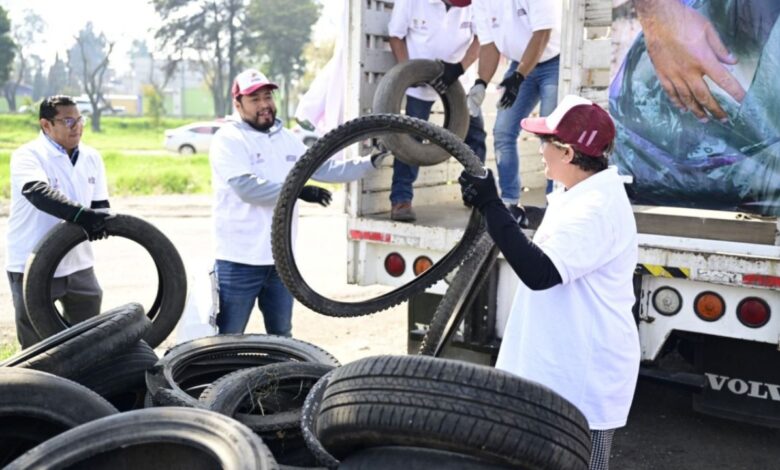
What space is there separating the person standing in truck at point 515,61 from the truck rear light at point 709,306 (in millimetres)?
1425

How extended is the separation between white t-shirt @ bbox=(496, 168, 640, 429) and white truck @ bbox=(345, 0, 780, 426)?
4.86 feet

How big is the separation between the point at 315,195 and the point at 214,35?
61883 millimetres

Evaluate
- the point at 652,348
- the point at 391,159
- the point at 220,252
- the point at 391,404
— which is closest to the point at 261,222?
the point at 220,252

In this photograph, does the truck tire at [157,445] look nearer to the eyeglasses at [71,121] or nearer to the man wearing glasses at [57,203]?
the man wearing glasses at [57,203]

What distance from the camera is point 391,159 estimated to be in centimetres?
614

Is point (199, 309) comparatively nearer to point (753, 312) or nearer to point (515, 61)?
point (515, 61)

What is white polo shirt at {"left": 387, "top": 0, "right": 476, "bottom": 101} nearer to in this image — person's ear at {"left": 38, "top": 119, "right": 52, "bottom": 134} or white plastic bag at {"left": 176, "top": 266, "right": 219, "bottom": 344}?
white plastic bag at {"left": 176, "top": 266, "right": 219, "bottom": 344}

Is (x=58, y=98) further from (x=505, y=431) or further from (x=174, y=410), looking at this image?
Result: (x=505, y=431)

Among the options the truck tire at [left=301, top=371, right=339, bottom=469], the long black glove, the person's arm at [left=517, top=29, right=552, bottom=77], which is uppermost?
the person's arm at [left=517, top=29, right=552, bottom=77]

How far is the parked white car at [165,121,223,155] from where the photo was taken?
40.3m

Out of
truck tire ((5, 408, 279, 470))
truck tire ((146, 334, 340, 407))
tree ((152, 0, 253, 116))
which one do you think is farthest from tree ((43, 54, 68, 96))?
truck tire ((5, 408, 279, 470))

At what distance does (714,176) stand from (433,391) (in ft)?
7.46

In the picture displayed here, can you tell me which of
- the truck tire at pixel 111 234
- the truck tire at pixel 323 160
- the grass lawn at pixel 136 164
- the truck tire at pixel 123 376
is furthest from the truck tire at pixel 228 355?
the grass lawn at pixel 136 164

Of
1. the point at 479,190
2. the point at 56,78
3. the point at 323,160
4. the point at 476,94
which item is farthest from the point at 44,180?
the point at 56,78
